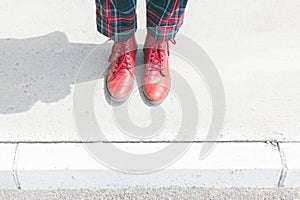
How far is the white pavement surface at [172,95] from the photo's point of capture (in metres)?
2.03

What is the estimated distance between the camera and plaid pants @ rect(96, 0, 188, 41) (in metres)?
2.03

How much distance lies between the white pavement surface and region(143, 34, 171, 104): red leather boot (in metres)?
0.06

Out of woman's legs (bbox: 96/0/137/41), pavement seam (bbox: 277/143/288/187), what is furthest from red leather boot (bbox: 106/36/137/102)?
pavement seam (bbox: 277/143/288/187)

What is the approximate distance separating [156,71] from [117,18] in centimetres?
40

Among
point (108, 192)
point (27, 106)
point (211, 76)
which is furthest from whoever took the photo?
point (211, 76)

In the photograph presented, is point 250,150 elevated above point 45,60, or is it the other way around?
point 45,60

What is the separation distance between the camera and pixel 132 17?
6.98 feet

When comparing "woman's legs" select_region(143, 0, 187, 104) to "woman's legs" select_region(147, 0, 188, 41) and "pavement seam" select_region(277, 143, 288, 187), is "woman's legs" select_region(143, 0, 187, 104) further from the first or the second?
"pavement seam" select_region(277, 143, 288, 187)

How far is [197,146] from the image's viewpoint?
2.09 m

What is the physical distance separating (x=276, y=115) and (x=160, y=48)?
72cm

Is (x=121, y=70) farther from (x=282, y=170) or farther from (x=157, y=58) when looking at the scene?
(x=282, y=170)

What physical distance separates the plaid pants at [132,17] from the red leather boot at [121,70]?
0.34 feet

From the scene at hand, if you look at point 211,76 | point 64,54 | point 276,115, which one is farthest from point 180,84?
point 64,54

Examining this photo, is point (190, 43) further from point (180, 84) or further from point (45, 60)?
point (45, 60)
